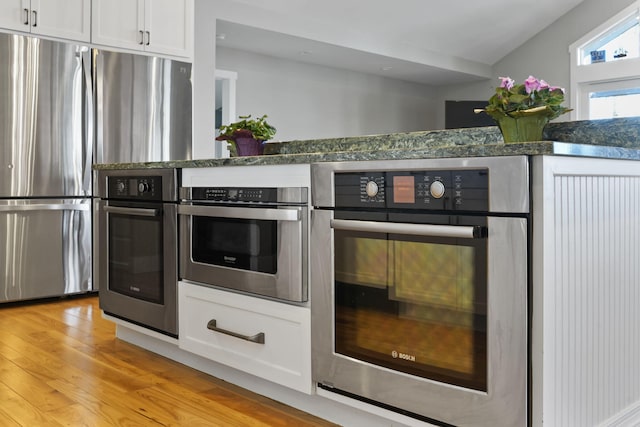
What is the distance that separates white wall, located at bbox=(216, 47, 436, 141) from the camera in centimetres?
667

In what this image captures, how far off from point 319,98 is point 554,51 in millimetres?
3221

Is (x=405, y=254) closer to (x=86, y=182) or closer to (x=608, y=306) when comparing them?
(x=608, y=306)

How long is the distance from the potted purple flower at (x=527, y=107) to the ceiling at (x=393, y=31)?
14.0ft

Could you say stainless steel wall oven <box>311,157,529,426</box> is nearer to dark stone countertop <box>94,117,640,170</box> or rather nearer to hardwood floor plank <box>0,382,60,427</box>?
dark stone countertop <box>94,117,640,170</box>

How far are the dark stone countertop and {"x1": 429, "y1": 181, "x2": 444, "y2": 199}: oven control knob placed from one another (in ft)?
0.22

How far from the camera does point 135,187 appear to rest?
2.61 meters

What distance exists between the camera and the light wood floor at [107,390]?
1.86 meters

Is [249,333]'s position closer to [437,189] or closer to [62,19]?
[437,189]

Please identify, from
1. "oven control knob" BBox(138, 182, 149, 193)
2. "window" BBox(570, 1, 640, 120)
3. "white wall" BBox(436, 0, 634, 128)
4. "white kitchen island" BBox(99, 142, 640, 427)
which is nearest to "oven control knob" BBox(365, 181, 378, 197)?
"white kitchen island" BBox(99, 142, 640, 427)

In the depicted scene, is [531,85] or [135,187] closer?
[531,85]

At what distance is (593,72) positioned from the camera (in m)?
7.25

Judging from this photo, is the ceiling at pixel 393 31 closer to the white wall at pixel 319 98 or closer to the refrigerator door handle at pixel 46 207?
the white wall at pixel 319 98

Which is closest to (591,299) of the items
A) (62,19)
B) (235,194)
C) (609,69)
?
(235,194)

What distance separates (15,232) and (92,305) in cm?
66
